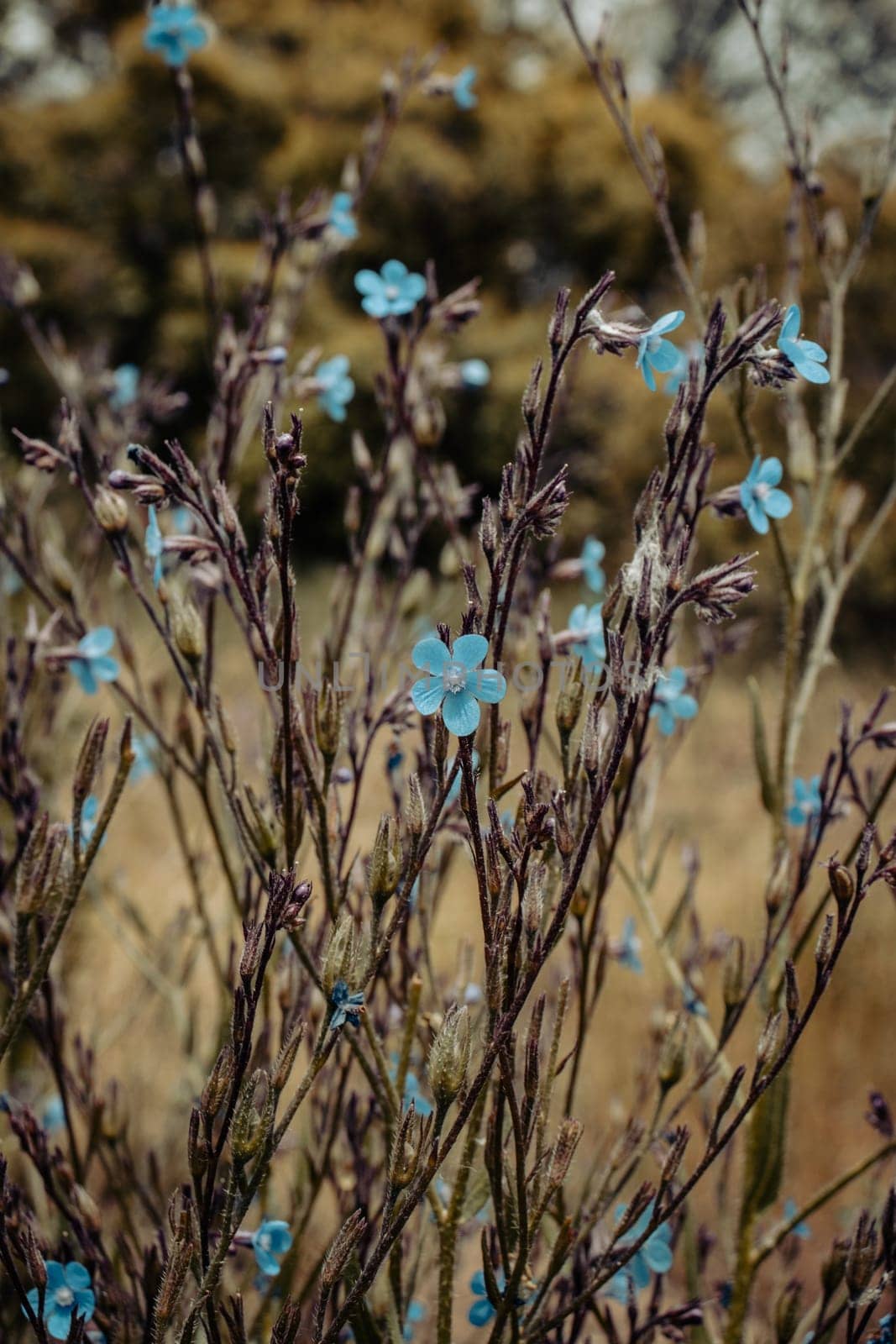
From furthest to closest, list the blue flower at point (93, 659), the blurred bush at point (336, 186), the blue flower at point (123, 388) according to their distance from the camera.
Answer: the blurred bush at point (336, 186), the blue flower at point (123, 388), the blue flower at point (93, 659)

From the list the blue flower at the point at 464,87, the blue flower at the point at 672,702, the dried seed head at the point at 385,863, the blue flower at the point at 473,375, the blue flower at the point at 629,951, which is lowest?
the dried seed head at the point at 385,863

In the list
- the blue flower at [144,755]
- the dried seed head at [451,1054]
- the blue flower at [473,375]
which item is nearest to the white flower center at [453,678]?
the dried seed head at [451,1054]

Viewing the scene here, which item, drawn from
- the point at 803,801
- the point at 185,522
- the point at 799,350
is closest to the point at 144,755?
the point at 185,522

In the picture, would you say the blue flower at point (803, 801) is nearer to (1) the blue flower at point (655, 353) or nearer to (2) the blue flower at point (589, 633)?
(2) the blue flower at point (589, 633)

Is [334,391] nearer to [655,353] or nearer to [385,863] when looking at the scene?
[655,353]

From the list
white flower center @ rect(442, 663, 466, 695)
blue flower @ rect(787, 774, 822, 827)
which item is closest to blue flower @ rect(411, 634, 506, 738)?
white flower center @ rect(442, 663, 466, 695)

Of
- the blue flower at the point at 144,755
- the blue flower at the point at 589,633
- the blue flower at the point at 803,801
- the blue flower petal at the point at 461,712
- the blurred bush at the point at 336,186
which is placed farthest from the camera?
the blurred bush at the point at 336,186

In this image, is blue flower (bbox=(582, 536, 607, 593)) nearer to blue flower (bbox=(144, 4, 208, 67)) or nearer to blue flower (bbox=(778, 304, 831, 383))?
blue flower (bbox=(778, 304, 831, 383))
